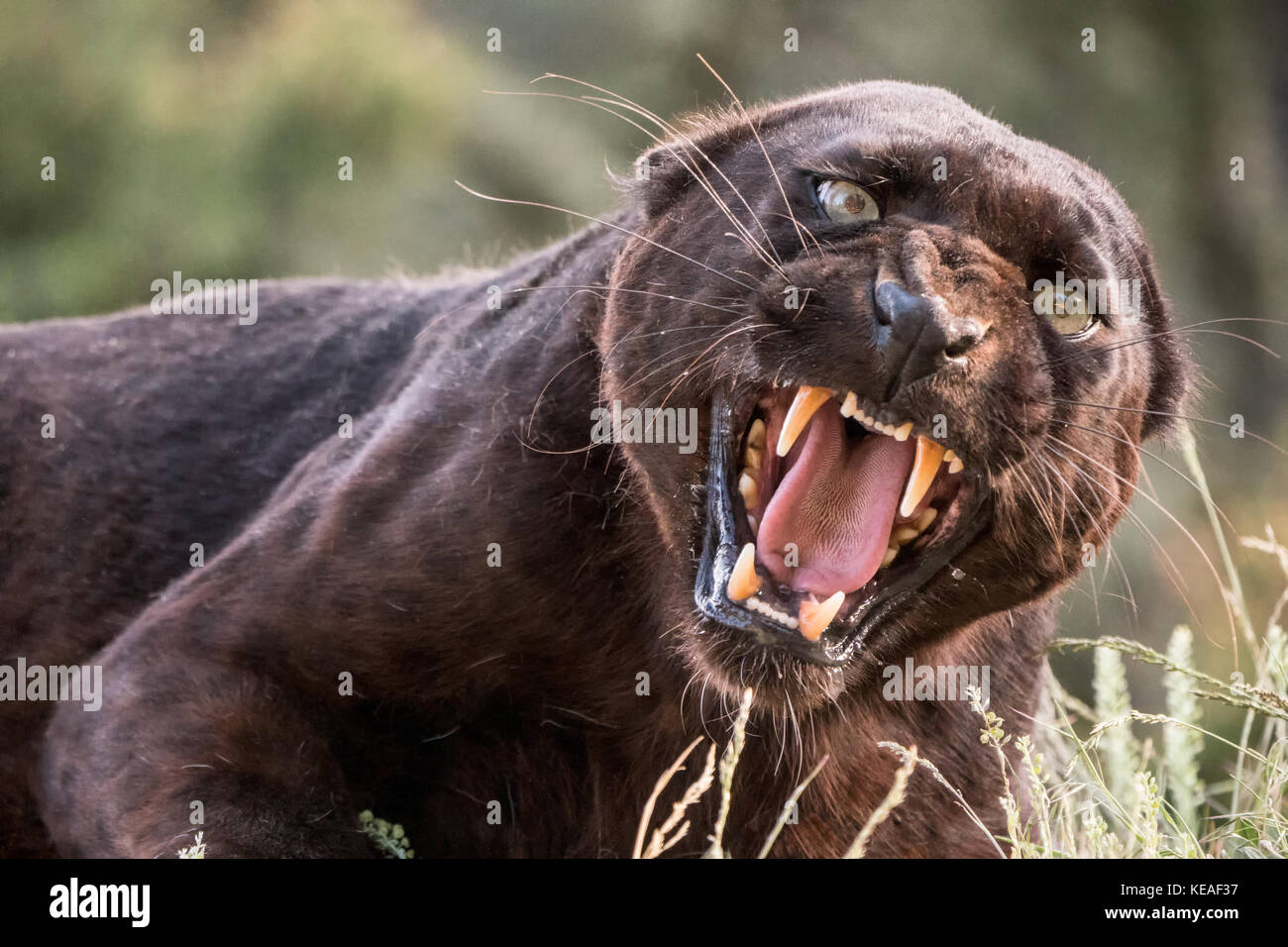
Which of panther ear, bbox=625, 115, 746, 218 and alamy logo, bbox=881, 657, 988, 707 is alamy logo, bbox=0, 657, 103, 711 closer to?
panther ear, bbox=625, 115, 746, 218

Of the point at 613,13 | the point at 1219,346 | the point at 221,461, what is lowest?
the point at 221,461

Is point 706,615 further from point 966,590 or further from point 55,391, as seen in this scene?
point 55,391

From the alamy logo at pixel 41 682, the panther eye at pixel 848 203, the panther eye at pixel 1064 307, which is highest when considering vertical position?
the panther eye at pixel 848 203

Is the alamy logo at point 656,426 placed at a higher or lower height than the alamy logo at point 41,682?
higher

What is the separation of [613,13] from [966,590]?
14.8 meters

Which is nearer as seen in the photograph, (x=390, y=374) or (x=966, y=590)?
(x=966, y=590)

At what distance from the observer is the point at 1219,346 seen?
15.0 m

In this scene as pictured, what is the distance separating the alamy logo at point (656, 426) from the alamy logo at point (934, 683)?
34.1 inches

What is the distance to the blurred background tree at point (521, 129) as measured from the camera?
12.4 meters

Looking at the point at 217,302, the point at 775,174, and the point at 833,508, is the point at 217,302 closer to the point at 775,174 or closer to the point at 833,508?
the point at 775,174

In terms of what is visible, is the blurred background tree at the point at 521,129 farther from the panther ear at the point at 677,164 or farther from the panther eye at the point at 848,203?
the panther eye at the point at 848,203

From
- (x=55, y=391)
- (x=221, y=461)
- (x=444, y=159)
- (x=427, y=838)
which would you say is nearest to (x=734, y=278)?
(x=427, y=838)
